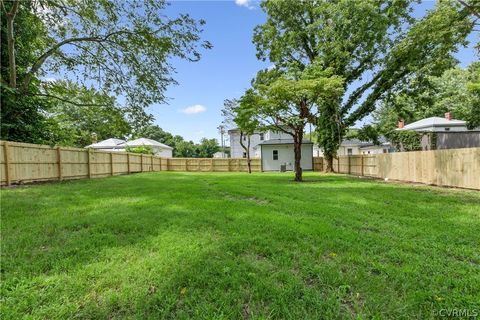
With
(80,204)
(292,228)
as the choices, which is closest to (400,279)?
(292,228)

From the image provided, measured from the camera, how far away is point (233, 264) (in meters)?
2.74

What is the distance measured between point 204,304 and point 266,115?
11.7 m

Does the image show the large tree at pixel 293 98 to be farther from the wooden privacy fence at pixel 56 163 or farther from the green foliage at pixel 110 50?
the wooden privacy fence at pixel 56 163

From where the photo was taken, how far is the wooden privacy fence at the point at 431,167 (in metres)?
8.73

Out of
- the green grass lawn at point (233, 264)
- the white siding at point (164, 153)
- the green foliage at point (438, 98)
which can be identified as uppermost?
the green foliage at point (438, 98)

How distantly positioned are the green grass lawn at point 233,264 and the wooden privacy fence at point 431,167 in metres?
5.16

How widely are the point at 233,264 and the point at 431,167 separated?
11025 millimetres

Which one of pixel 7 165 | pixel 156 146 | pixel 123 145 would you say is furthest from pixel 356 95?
pixel 123 145

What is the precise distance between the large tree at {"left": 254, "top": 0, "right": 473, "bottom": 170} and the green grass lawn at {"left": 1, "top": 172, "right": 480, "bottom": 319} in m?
11.3

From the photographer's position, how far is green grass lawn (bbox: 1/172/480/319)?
6.90 ft

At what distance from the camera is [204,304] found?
213 centimetres

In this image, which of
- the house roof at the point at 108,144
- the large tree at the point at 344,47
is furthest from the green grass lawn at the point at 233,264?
the house roof at the point at 108,144

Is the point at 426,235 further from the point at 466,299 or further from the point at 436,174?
the point at 436,174

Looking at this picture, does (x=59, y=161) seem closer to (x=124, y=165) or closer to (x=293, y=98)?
(x=124, y=165)
